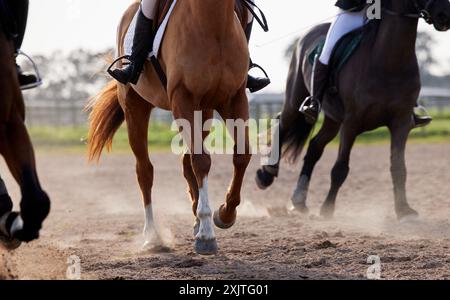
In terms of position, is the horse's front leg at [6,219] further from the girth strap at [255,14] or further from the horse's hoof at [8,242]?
the girth strap at [255,14]

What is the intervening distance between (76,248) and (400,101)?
150 inches

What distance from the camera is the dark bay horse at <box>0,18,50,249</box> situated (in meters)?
5.33

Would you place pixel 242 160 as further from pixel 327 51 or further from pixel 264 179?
pixel 264 179

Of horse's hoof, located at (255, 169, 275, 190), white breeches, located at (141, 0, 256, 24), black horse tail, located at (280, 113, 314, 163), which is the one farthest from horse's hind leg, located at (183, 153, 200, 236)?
black horse tail, located at (280, 113, 314, 163)

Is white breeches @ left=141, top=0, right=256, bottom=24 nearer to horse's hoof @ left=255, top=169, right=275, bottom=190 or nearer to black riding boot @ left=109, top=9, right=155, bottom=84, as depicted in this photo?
black riding boot @ left=109, top=9, right=155, bottom=84

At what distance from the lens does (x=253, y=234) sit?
865 centimetres

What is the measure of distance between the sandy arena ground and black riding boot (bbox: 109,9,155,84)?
63.4 inches

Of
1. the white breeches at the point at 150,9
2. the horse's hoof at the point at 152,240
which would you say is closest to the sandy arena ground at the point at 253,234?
the horse's hoof at the point at 152,240

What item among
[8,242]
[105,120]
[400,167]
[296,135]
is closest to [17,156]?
[8,242]

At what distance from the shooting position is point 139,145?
27.6 feet
